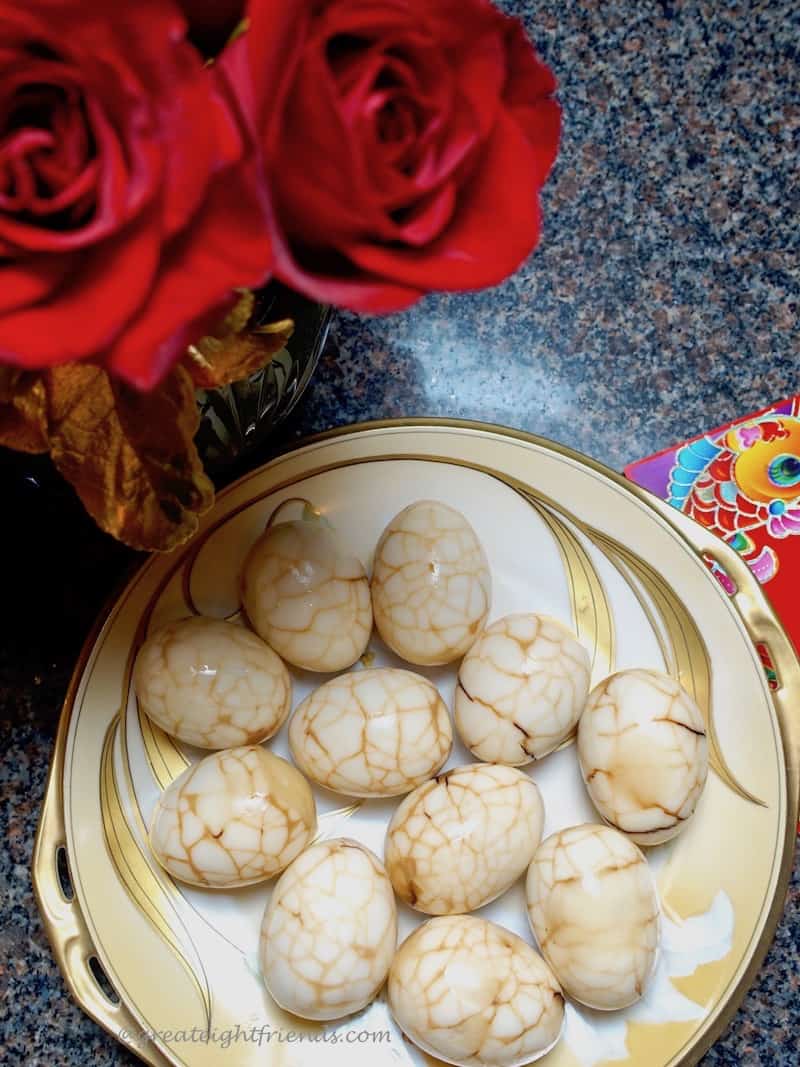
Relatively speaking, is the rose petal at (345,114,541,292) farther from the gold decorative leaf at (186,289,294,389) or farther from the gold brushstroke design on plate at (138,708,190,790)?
the gold brushstroke design on plate at (138,708,190,790)

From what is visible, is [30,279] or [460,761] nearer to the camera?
[30,279]

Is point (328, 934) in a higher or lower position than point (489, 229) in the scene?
lower

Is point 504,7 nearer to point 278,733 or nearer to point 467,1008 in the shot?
point 278,733

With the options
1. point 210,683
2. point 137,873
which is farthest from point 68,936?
point 210,683

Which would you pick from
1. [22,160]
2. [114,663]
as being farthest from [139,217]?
[114,663]

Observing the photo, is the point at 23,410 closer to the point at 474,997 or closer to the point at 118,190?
the point at 118,190

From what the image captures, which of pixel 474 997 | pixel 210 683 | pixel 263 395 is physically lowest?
pixel 474 997

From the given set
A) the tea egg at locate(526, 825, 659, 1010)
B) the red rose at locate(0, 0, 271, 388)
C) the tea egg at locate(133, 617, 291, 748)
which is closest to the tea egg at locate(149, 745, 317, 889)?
the tea egg at locate(133, 617, 291, 748)
